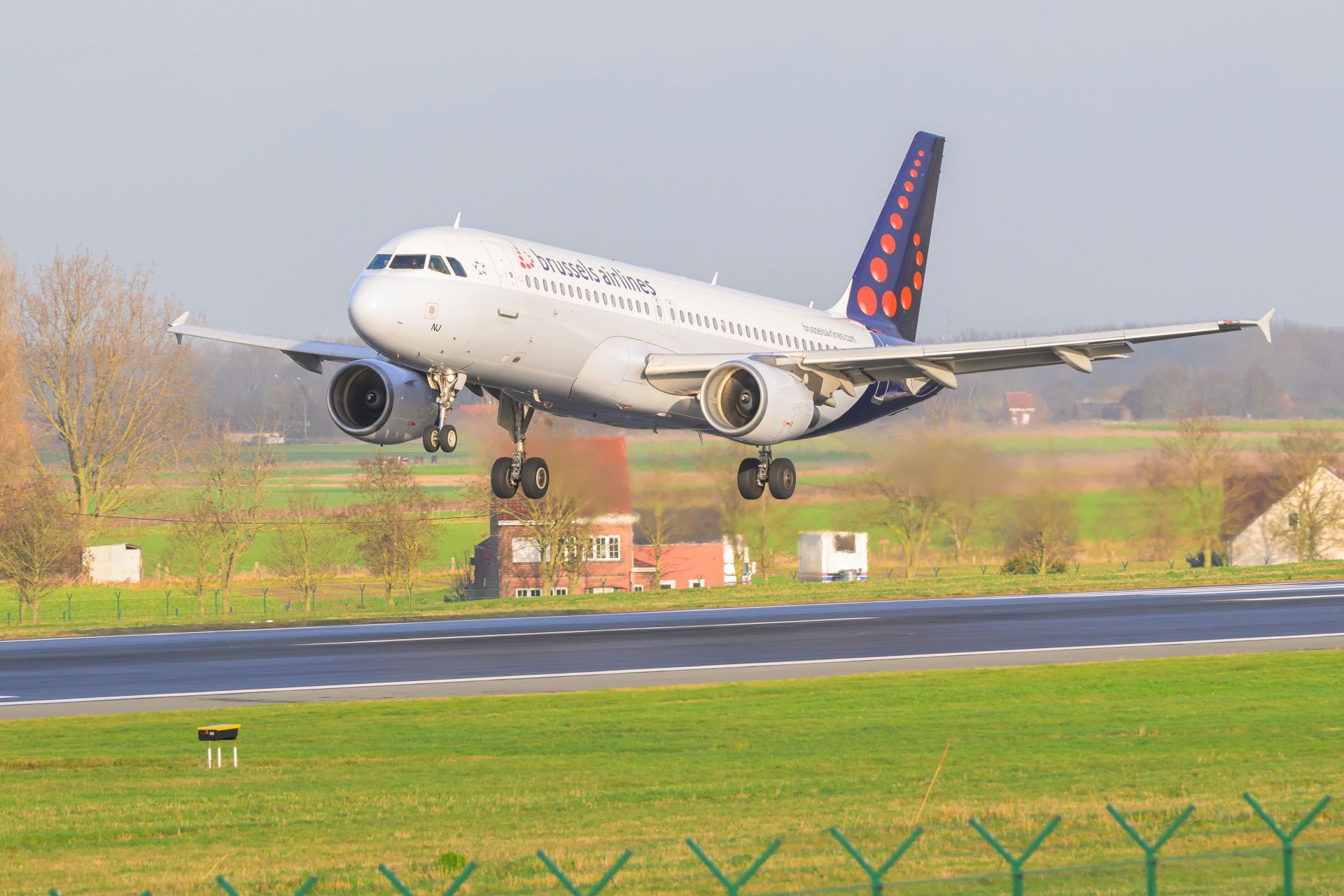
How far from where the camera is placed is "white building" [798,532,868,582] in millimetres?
93125

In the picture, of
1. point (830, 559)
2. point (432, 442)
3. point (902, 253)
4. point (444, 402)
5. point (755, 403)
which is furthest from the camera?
point (830, 559)

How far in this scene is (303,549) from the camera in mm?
99562

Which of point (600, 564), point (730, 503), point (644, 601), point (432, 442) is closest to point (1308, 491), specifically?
point (730, 503)

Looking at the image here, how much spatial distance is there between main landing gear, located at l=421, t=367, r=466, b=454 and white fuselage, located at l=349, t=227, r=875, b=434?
39cm

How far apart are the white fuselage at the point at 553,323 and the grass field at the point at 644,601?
25.9m

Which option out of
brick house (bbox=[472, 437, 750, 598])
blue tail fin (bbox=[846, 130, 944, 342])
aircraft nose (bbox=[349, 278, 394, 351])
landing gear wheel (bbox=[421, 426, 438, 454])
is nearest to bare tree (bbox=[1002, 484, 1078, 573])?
blue tail fin (bbox=[846, 130, 944, 342])

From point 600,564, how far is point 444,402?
59.4m

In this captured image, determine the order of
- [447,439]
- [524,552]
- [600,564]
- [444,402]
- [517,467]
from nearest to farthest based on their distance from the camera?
1. [444,402]
2. [447,439]
3. [517,467]
4. [524,552]
5. [600,564]

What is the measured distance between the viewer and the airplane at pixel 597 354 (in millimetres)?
36812

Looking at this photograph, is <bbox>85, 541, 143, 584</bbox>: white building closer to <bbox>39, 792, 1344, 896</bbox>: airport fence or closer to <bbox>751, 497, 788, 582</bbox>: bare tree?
<bbox>751, 497, 788, 582</bbox>: bare tree

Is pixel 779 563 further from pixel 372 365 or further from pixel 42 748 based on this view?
pixel 42 748

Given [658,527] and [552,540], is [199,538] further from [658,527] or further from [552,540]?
[658,527]

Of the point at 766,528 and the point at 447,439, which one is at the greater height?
the point at 447,439

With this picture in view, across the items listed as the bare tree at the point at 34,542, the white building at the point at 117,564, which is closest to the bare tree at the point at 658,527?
the bare tree at the point at 34,542
